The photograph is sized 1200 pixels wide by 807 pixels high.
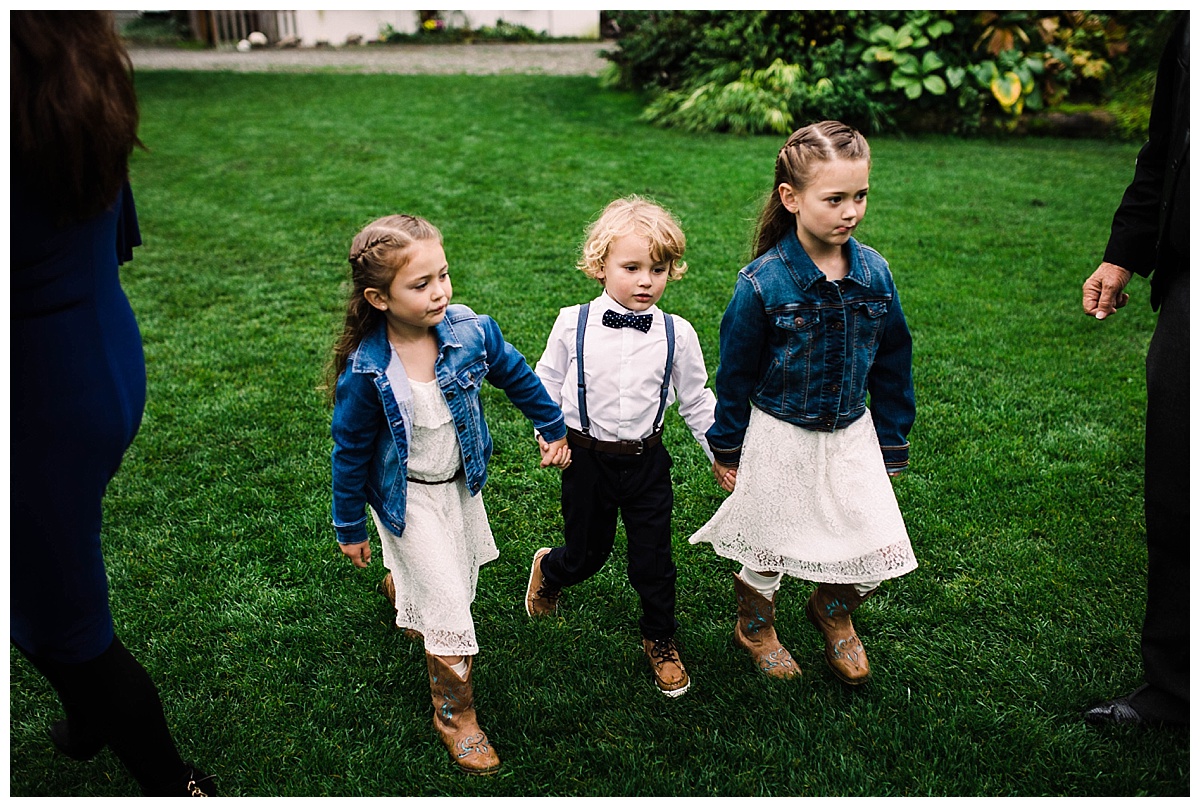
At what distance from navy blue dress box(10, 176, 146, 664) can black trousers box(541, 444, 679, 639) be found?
1.21m

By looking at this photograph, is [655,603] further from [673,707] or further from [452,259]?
[452,259]

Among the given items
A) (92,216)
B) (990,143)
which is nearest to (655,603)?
(92,216)

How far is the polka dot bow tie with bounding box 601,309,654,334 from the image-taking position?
8.41 ft

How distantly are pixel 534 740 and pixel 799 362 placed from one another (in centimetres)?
131

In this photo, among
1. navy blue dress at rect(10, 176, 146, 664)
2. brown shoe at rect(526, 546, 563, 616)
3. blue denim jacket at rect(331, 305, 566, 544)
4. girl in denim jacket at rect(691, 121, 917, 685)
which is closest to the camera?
navy blue dress at rect(10, 176, 146, 664)

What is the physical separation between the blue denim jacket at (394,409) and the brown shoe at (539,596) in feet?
2.31

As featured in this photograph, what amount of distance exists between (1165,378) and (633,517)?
1.46 m

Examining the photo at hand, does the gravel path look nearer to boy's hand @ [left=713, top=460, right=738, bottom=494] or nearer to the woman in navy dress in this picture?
boy's hand @ [left=713, top=460, right=738, bottom=494]

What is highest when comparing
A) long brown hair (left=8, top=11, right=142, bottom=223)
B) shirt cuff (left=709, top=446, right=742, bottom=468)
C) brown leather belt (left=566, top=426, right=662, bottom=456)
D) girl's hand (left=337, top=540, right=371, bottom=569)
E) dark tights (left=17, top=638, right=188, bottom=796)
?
long brown hair (left=8, top=11, right=142, bottom=223)

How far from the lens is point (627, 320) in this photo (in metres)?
2.57

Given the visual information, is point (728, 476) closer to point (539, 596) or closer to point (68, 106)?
point (539, 596)

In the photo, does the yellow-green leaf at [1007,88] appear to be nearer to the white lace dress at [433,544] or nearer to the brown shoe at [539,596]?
the brown shoe at [539,596]

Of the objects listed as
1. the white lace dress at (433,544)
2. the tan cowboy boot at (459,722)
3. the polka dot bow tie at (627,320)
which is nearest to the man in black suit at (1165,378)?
the polka dot bow tie at (627,320)

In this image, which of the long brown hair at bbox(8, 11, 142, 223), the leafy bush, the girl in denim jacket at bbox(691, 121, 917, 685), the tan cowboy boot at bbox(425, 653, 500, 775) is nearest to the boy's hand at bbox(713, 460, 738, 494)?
the girl in denim jacket at bbox(691, 121, 917, 685)
